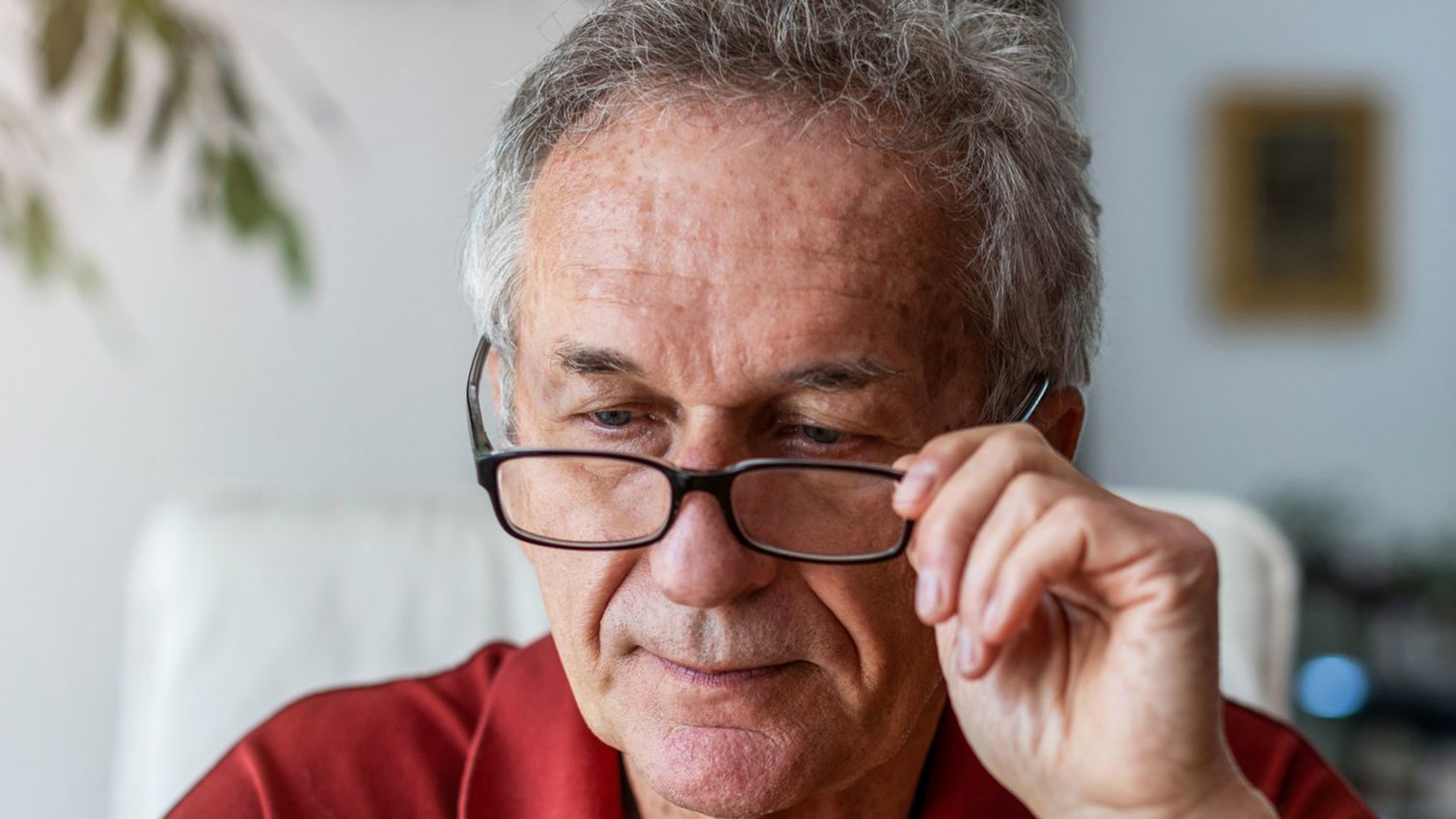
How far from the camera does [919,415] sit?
105 cm

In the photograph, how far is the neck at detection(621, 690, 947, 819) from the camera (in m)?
1.21

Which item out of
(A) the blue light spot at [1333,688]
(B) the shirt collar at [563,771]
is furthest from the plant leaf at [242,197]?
(A) the blue light spot at [1333,688]

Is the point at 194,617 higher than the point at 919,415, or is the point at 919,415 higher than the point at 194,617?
the point at 919,415

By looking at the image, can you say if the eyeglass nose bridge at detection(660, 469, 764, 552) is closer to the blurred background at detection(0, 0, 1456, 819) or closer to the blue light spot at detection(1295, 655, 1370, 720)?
the blurred background at detection(0, 0, 1456, 819)

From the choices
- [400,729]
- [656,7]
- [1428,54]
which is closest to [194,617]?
[400,729]

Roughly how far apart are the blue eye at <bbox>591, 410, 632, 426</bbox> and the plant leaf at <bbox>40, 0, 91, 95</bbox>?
1.11 meters

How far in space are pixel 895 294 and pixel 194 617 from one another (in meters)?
1.10

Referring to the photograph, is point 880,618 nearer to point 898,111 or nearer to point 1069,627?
point 1069,627

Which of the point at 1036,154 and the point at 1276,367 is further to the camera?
the point at 1276,367

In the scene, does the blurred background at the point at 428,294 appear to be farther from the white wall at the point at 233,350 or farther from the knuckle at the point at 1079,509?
the knuckle at the point at 1079,509

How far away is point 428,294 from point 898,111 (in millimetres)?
1958

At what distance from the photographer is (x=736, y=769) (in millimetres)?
1025

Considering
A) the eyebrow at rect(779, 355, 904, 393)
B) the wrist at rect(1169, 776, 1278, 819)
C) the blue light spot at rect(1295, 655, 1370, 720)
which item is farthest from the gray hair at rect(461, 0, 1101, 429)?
the blue light spot at rect(1295, 655, 1370, 720)

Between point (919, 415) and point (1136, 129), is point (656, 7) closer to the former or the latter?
point (919, 415)
